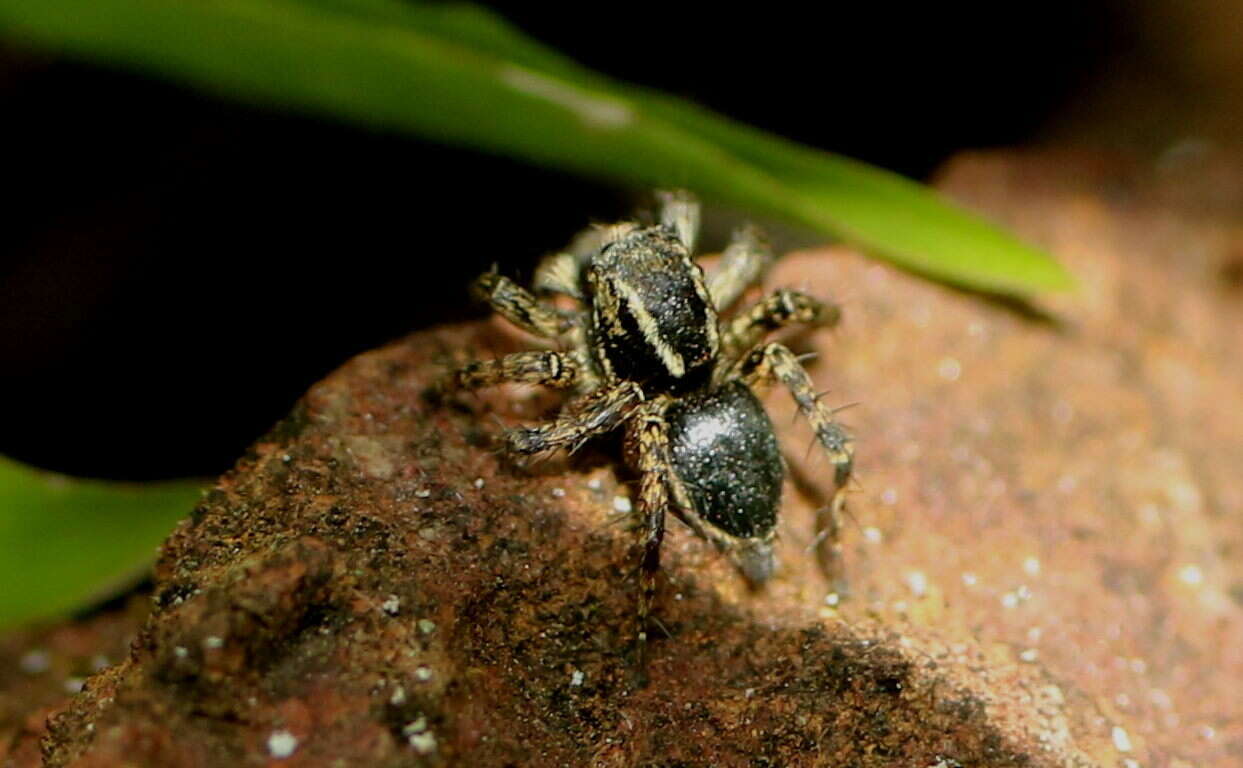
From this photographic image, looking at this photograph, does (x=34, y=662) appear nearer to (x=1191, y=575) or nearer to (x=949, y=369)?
(x=949, y=369)

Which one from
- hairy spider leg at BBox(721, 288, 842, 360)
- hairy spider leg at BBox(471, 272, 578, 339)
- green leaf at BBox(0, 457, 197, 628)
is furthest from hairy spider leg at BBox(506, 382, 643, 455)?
green leaf at BBox(0, 457, 197, 628)

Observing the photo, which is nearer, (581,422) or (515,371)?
(581,422)

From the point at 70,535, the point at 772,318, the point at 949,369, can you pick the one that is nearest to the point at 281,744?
the point at 70,535

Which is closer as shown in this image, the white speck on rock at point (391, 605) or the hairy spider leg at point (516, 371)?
A: the white speck on rock at point (391, 605)

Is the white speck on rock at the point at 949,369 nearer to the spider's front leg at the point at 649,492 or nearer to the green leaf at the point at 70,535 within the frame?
the spider's front leg at the point at 649,492

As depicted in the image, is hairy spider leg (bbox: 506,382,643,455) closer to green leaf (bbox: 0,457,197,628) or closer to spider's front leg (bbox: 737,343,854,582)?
spider's front leg (bbox: 737,343,854,582)

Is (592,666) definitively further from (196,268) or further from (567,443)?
(196,268)

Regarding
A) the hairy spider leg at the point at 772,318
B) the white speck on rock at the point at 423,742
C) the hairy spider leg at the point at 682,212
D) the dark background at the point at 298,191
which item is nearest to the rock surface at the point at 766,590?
the white speck on rock at the point at 423,742
